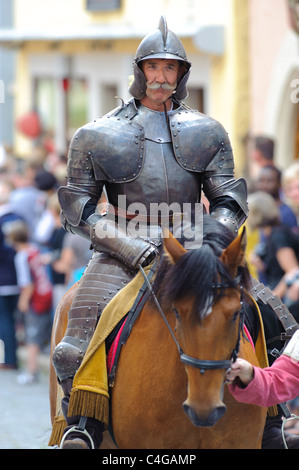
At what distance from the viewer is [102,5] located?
1833 cm

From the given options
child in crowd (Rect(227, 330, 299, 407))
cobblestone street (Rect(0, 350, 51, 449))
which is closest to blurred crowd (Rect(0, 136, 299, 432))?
cobblestone street (Rect(0, 350, 51, 449))

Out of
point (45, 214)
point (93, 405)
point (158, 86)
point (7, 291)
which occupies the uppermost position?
point (158, 86)

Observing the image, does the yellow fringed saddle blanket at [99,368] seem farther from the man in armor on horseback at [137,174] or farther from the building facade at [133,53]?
the building facade at [133,53]

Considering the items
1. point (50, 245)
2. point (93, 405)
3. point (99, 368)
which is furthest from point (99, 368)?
point (50, 245)

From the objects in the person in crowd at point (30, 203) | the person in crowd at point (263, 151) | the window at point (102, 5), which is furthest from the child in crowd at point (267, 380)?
the window at point (102, 5)

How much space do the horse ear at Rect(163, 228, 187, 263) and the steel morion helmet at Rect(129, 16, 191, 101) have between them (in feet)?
4.50

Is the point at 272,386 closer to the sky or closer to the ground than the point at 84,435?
closer to the sky

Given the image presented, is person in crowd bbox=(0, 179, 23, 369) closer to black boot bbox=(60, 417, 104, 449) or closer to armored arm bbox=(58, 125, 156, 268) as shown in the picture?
armored arm bbox=(58, 125, 156, 268)

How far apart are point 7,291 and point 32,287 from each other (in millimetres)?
288

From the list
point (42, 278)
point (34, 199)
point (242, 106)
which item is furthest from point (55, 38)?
point (42, 278)

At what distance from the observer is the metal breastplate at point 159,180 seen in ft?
18.1

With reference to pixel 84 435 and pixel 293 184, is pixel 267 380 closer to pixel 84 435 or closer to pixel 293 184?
pixel 84 435

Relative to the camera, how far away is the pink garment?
473 centimetres

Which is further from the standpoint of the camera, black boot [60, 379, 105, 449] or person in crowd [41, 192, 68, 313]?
person in crowd [41, 192, 68, 313]
